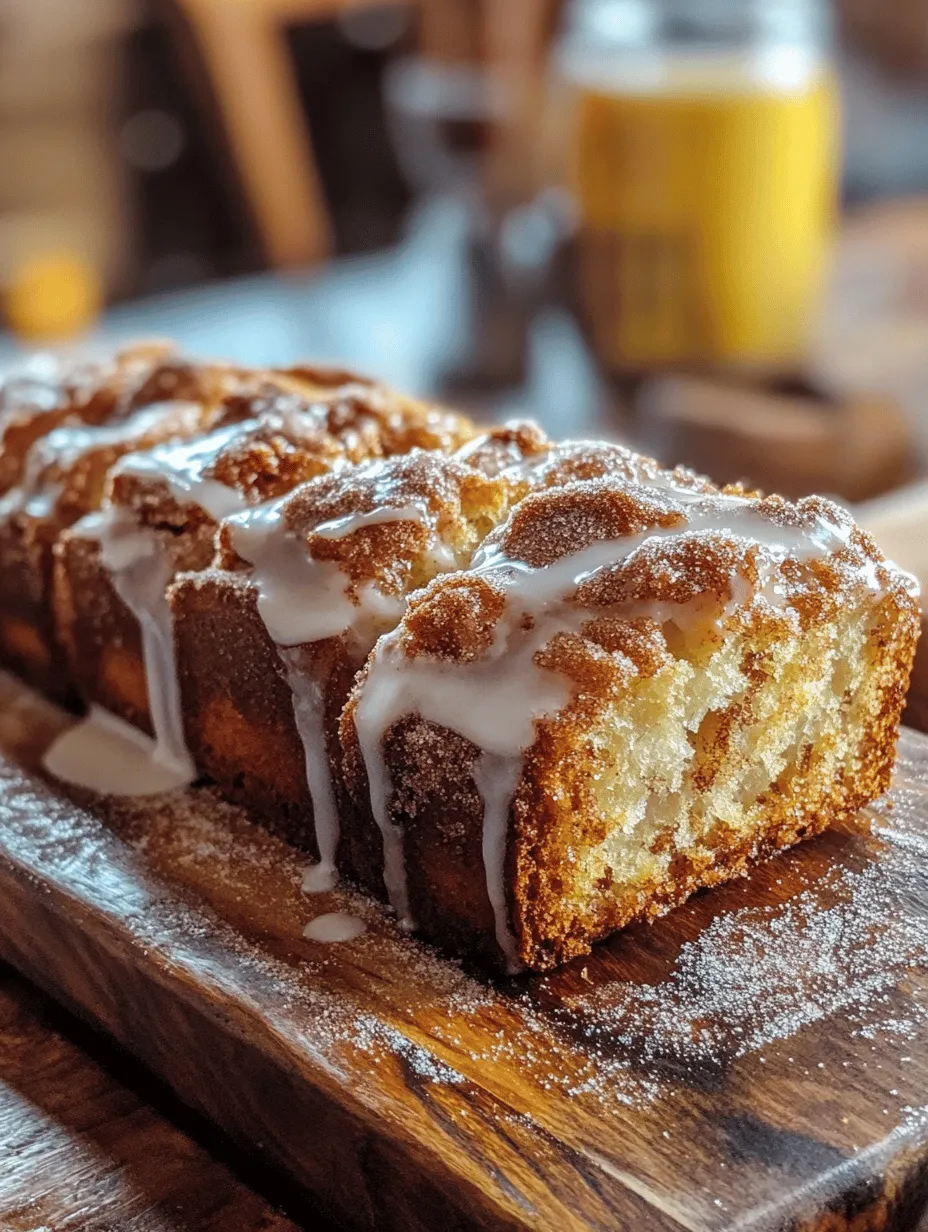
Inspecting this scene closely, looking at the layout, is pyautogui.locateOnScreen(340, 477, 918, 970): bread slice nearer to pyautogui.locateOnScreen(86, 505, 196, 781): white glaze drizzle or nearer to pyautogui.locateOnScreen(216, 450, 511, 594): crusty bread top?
pyautogui.locateOnScreen(216, 450, 511, 594): crusty bread top

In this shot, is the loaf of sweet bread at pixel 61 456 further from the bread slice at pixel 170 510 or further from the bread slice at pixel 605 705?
the bread slice at pixel 605 705

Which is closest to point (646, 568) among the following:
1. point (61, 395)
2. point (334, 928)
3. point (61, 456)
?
point (334, 928)

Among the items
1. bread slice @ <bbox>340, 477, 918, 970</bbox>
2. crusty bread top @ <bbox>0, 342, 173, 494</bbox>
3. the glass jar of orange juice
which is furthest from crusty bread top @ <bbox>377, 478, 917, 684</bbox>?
the glass jar of orange juice

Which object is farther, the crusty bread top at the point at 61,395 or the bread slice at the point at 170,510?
the crusty bread top at the point at 61,395

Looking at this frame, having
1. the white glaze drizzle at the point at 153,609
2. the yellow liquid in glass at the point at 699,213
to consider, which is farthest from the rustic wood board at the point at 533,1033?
the yellow liquid in glass at the point at 699,213

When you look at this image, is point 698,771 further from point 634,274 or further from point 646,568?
point 634,274

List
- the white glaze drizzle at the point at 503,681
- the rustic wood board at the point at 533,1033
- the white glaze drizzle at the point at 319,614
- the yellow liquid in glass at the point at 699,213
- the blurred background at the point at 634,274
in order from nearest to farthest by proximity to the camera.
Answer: the rustic wood board at the point at 533,1033 → the white glaze drizzle at the point at 503,681 → the white glaze drizzle at the point at 319,614 → the blurred background at the point at 634,274 → the yellow liquid in glass at the point at 699,213
